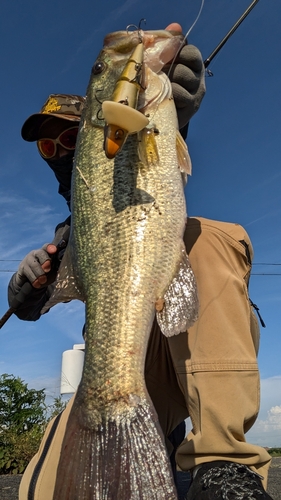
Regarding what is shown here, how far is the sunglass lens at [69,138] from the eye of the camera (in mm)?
3485

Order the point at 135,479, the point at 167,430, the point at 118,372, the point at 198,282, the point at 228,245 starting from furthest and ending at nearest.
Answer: the point at 167,430
the point at 228,245
the point at 198,282
the point at 118,372
the point at 135,479

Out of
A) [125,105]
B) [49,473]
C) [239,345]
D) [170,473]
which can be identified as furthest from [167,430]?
[125,105]

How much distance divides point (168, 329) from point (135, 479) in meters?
0.62

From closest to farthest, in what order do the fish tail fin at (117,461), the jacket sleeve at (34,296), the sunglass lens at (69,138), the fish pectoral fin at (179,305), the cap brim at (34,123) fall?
the fish tail fin at (117,461) < the fish pectoral fin at (179,305) < the jacket sleeve at (34,296) < the cap brim at (34,123) < the sunglass lens at (69,138)

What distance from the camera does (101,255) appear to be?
2062mm

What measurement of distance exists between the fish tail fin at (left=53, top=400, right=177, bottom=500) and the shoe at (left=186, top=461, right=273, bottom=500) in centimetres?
23

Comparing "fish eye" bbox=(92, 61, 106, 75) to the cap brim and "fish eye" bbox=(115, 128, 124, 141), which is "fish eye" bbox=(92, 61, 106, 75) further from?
"fish eye" bbox=(115, 128, 124, 141)

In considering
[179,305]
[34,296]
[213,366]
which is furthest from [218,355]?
[34,296]

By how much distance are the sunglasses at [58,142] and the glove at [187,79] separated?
1.00 m

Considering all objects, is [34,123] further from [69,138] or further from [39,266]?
[39,266]

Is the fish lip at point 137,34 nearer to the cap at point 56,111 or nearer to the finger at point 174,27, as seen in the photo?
the finger at point 174,27

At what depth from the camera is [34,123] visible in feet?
11.1

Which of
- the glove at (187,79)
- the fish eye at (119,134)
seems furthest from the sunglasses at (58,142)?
the fish eye at (119,134)

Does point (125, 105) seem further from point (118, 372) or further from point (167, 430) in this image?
point (167, 430)
